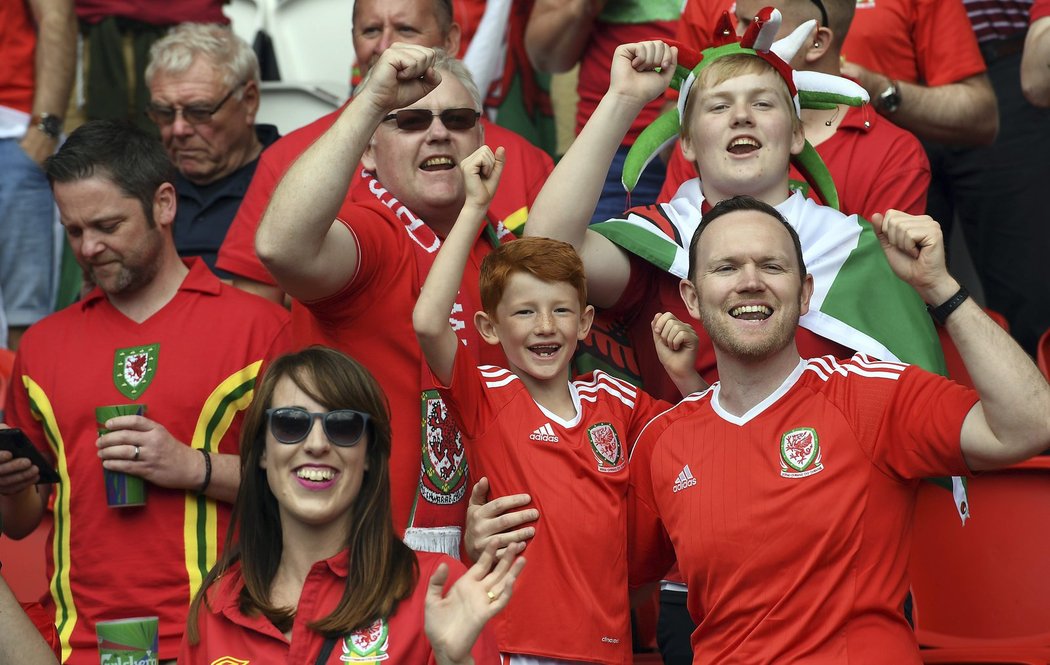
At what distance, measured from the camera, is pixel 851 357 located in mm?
4168

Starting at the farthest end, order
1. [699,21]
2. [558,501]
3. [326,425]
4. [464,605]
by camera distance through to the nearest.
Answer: [699,21] < [558,501] < [326,425] < [464,605]

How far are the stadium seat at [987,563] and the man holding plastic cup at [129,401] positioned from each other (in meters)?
2.07

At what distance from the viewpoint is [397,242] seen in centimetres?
436

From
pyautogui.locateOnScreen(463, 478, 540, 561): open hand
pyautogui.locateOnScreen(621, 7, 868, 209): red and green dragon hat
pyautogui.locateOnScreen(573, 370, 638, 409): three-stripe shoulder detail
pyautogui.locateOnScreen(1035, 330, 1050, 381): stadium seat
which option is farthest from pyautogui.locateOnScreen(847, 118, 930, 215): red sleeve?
pyautogui.locateOnScreen(463, 478, 540, 561): open hand

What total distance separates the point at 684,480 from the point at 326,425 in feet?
2.88

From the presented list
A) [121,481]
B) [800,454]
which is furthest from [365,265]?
[800,454]

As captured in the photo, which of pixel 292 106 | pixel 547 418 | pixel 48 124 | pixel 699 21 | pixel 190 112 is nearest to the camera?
pixel 547 418

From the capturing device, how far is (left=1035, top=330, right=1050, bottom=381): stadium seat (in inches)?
215

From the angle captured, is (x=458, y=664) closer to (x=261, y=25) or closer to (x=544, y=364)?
(x=544, y=364)

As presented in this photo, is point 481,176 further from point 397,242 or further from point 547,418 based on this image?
point 547,418

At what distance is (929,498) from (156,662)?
238 centimetres

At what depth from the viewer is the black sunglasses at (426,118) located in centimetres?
451

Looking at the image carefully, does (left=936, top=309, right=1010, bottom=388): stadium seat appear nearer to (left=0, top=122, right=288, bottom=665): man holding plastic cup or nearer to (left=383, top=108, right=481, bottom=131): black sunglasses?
(left=383, top=108, right=481, bottom=131): black sunglasses

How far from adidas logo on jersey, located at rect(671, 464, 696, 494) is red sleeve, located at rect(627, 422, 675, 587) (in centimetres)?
13
